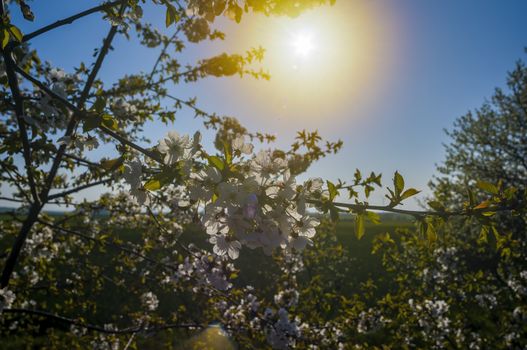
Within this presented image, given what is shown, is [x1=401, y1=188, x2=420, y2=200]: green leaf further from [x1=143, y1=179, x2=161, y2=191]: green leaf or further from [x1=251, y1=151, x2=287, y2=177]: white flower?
[x1=143, y1=179, x2=161, y2=191]: green leaf

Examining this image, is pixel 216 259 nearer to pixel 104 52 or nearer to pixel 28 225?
pixel 28 225

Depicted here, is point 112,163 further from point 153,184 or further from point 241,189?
point 241,189

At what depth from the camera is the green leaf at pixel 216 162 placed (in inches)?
58.4

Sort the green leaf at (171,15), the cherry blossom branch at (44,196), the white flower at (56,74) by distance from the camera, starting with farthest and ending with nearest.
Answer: the cherry blossom branch at (44,196)
the white flower at (56,74)
the green leaf at (171,15)

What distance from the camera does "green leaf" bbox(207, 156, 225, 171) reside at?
1484 millimetres

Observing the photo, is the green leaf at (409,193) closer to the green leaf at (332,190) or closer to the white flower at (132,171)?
the green leaf at (332,190)

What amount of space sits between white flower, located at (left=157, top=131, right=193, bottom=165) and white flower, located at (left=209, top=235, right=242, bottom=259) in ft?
1.64

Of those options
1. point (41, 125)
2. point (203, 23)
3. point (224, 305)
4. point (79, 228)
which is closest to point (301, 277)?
point (224, 305)

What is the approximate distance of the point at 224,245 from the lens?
1810mm

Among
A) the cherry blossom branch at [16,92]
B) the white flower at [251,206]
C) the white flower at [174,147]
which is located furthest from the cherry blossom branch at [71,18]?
the white flower at [251,206]

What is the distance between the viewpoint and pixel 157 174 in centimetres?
147

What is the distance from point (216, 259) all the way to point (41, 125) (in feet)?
6.65

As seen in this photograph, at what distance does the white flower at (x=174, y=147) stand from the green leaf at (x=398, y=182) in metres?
0.99

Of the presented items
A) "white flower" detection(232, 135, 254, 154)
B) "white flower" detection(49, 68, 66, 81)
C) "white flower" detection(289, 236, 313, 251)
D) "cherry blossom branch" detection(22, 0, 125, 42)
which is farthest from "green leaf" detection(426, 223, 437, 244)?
"white flower" detection(49, 68, 66, 81)
